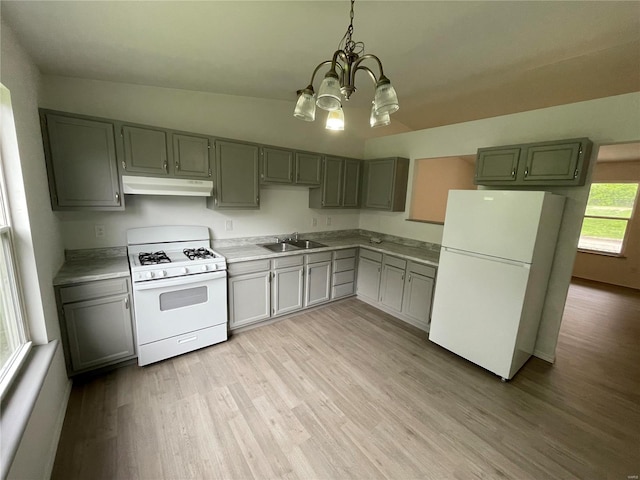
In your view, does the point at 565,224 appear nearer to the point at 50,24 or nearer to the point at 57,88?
the point at 50,24

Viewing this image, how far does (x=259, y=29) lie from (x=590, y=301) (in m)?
6.05

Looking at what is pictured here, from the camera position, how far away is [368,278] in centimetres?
378

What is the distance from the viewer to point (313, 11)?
1.56 m

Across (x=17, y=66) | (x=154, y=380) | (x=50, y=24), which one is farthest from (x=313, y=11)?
(x=154, y=380)

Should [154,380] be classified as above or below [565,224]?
below

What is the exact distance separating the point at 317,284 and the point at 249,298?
0.96 m

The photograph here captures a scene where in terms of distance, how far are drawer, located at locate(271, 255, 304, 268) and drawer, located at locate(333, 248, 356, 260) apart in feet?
1.84

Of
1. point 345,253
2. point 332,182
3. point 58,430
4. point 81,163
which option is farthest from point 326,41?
point 58,430

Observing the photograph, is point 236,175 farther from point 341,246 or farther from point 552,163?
point 552,163

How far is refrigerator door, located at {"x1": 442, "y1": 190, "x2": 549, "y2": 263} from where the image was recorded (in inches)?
83.0

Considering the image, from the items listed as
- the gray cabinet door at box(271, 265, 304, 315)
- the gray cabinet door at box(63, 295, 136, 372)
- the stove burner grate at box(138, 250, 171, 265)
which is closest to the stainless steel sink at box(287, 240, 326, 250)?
the gray cabinet door at box(271, 265, 304, 315)

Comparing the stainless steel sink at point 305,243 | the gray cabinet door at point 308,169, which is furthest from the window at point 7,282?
the stainless steel sink at point 305,243

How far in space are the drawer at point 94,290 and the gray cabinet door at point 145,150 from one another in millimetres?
977

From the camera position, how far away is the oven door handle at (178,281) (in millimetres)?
2199
